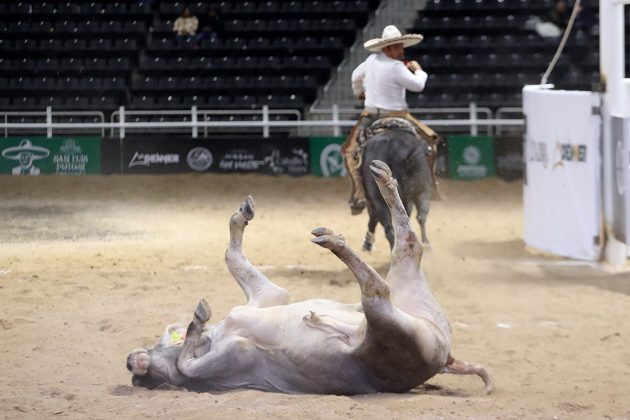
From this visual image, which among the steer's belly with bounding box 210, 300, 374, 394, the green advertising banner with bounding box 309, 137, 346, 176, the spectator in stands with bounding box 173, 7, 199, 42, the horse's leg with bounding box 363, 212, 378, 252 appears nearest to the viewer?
the steer's belly with bounding box 210, 300, 374, 394

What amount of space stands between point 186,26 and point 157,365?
1717cm

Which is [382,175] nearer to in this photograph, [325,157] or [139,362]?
[139,362]

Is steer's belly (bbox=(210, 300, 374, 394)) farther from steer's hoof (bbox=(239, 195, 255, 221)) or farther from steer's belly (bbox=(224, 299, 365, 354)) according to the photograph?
steer's hoof (bbox=(239, 195, 255, 221))

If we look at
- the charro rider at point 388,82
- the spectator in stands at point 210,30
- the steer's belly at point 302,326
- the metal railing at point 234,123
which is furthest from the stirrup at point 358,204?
the spectator in stands at point 210,30

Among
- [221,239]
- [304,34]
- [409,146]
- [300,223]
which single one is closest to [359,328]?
[409,146]

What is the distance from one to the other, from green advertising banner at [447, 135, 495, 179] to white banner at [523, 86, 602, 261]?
5945mm

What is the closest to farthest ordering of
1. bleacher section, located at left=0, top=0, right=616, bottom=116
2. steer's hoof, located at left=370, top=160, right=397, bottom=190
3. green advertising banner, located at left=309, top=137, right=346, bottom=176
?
1. steer's hoof, located at left=370, top=160, right=397, bottom=190
2. green advertising banner, located at left=309, top=137, right=346, bottom=176
3. bleacher section, located at left=0, top=0, right=616, bottom=116

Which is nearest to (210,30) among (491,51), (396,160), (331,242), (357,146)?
(491,51)

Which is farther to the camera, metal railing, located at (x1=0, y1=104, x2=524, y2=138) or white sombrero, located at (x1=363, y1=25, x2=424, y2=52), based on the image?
metal railing, located at (x1=0, y1=104, x2=524, y2=138)

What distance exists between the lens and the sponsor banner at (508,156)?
60.8 ft

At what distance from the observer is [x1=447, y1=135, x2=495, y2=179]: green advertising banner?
60.8 feet

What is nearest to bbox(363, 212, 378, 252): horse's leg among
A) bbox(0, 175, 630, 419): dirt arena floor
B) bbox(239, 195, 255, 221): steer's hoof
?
bbox(0, 175, 630, 419): dirt arena floor

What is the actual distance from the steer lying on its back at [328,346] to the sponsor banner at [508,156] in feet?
41.2

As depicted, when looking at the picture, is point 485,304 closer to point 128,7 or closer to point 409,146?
point 409,146
